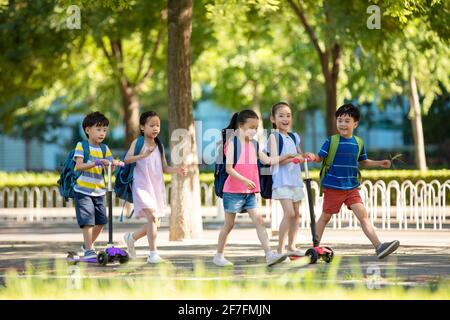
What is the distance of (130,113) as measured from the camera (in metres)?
30.9

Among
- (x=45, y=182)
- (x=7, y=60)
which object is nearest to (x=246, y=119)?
(x=7, y=60)

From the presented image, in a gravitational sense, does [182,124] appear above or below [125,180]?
above

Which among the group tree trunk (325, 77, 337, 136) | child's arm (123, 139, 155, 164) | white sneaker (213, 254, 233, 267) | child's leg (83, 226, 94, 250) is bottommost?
white sneaker (213, 254, 233, 267)

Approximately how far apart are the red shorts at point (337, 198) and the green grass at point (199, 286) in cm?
93

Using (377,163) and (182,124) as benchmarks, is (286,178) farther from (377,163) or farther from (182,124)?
(182,124)

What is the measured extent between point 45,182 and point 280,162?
18.4 m

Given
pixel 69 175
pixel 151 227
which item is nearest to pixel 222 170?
pixel 151 227

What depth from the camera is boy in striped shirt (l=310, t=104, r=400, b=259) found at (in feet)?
39.7

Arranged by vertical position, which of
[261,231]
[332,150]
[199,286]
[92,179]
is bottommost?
[199,286]

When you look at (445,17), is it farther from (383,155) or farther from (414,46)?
(383,155)

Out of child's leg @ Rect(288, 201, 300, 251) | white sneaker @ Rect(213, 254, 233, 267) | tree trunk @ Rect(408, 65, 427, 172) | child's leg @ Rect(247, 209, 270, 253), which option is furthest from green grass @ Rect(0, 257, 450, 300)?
tree trunk @ Rect(408, 65, 427, 172)

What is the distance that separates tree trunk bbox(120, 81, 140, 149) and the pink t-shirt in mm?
18768

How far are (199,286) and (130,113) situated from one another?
21552 millimetres

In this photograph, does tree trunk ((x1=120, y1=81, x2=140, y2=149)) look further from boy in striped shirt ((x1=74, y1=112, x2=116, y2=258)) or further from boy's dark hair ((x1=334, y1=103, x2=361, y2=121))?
boy's dark hair ((x1=334, y1=103, x2=361, y2=121))
